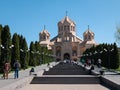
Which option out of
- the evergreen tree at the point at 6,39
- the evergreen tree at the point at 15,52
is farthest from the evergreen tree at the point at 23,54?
the evergreen tree at the point at 6,39

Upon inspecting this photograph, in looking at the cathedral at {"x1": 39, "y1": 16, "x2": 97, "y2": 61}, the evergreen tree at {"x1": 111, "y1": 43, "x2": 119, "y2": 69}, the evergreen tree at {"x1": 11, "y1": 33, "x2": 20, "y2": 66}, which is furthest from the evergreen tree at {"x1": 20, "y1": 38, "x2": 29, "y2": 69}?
the cathedral at {"x1": 39, "y1": 16, "x2": 97, "y2": 61}

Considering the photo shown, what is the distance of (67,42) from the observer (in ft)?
411

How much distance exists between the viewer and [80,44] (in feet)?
423

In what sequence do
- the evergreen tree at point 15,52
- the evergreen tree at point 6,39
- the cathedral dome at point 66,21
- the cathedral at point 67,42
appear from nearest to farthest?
the evergreen tree at point 6,39
the evergreen tree at point 15,52
the cathedral at point 67,42
the cathedral dome at point 66,21

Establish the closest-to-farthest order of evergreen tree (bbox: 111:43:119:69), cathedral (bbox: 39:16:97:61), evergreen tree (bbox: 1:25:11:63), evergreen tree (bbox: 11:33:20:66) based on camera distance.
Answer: evergreen tree (bbox: 1:25:11:63)
evergreen tree (bbox: 11:33:20:66)
evergreen tree (bbox: 111:43:119:69)
cathedral (bbox: 39:16:97:61)

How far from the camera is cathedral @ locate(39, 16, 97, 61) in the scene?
411 ft

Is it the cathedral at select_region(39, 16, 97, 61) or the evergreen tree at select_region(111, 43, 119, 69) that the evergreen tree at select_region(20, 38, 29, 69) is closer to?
the evergreen tree at select_region(111, 43, 119, 69)

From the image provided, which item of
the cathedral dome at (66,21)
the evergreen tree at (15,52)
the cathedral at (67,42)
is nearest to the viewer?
the evergreen tree at (15,52)

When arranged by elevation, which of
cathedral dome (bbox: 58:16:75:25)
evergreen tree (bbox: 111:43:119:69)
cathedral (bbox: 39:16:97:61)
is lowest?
evergreen tree (bbox: 111:43:119:69)

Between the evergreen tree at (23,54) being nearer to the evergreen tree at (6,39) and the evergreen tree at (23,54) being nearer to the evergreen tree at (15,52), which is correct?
the evergreen tree at (15,52)

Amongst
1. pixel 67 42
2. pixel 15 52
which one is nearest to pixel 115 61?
pixel 15 52

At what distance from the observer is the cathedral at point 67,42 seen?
411ft

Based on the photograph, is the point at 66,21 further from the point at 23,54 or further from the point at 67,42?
the point at 23,54

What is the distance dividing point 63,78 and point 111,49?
25886 millimetres
